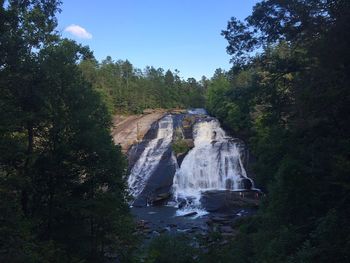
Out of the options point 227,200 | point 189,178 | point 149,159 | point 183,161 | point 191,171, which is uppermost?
point 149,159

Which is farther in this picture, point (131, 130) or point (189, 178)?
point (131, 130)

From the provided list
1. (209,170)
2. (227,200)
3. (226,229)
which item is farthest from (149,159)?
(226,229)

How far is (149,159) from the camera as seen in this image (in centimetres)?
4272

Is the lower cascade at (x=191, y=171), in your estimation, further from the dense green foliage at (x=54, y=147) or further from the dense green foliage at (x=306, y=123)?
the dense green foliage at (x=54, y=147)

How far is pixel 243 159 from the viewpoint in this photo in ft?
130

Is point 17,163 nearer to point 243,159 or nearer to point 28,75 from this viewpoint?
point 28,75

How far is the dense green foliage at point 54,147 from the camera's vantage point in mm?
11031

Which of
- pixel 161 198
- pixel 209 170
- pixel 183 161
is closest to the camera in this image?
pixel 161 198

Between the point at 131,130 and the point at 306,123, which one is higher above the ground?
the point at 131,130

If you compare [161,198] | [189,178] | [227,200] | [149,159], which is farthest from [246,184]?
[149,159]

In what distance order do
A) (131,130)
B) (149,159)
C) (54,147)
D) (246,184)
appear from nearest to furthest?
(54,147) < (246,184) < (149,159) < (131,130)

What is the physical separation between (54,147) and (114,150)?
2892mm

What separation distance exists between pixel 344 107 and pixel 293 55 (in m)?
6.61

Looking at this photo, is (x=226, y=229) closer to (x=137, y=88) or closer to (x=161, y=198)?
(x=161, y=198)
